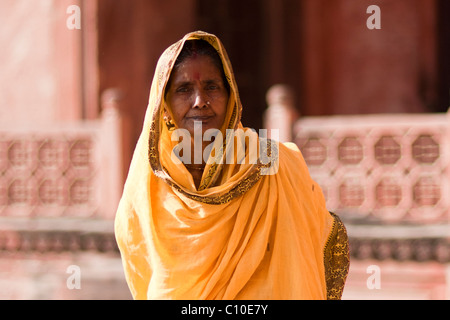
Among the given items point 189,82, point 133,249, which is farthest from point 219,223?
point 189,82

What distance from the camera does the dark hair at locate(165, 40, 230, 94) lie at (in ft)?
6.68

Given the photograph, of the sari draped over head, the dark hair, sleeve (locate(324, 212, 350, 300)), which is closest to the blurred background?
sleeve (locate(324, 212, 350, 300))

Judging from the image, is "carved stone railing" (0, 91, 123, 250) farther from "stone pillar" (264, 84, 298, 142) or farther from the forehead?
the forehead

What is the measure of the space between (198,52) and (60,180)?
13.7 ft

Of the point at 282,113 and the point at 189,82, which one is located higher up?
the point at 189,82

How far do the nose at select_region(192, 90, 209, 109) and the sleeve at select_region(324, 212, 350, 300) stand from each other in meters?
0.59

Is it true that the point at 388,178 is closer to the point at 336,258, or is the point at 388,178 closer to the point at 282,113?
the point at 282,113

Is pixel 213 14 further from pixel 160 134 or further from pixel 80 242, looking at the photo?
pixel 160 134

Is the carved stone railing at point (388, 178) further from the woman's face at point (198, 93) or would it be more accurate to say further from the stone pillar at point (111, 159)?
the woman's face at point (198, 93)

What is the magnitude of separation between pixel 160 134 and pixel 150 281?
1.39 feet

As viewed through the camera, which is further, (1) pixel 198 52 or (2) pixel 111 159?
(2) pixel 111 159

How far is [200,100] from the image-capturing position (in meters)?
1.98

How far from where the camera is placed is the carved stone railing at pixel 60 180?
19.4ft

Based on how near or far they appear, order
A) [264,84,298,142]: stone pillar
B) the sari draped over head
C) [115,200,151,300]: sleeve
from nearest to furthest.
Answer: the sari draped over head, [115,200,151,300]: sleeve, [264,84,298,142]: stone pillar
